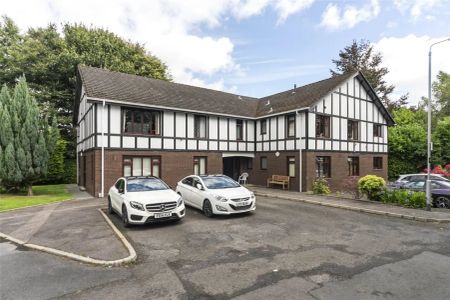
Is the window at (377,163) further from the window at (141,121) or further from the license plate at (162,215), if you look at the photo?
the license plate at (162,215)

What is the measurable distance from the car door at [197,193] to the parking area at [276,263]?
5.47 ft

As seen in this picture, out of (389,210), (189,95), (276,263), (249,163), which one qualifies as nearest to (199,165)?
(249,163)

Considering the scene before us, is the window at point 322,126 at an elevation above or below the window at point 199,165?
above

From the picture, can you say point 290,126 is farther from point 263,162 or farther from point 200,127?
point 200,127

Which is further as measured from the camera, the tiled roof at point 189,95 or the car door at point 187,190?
the tiled roof at point 189,95

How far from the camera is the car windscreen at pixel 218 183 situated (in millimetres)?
11414

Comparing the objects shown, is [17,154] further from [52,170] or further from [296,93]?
[296,93]

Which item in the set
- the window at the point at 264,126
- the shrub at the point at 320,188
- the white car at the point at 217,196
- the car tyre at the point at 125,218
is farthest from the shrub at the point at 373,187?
the car tyre at the point at 125,218

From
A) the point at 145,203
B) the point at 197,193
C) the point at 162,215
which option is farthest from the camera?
the point at 197,193

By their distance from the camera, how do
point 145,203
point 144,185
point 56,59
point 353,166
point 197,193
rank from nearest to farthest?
1. point 145,203
2. point 144,185
3. point 197,193
4. point 353,166
5. point 56,59

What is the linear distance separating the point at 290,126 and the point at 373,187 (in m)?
7.75

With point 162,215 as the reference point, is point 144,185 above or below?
above

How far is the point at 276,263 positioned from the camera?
5.81m

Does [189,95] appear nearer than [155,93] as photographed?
No
